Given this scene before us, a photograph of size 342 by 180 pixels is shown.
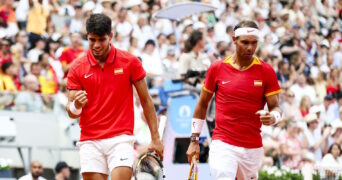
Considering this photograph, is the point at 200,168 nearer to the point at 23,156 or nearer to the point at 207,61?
the point at 207,61

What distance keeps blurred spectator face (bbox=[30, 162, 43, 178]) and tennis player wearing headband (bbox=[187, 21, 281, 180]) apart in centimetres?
584

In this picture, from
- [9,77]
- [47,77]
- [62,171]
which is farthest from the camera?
[47,77]

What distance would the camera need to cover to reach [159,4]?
953 inches

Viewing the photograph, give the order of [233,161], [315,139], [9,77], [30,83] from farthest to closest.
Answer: [315,139], [9,77], [30,83], [233,161]

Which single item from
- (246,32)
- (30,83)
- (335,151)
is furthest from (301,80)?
A: (246,32)

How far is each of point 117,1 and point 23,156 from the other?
305 inches

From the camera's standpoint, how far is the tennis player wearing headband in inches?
390

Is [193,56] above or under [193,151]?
above

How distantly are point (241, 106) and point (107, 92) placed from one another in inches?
59.0

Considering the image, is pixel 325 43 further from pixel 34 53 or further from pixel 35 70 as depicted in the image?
pixel 35 70

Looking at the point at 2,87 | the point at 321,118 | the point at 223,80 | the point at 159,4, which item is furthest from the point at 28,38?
the point at 223,80

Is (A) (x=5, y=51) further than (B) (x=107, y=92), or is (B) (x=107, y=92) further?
(A) (x=5, y=51)

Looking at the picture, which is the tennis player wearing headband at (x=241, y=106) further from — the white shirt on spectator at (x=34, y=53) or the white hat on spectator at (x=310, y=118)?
A: the white hat on spectator at (x=310, y=118)

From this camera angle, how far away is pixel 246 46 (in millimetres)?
9961
